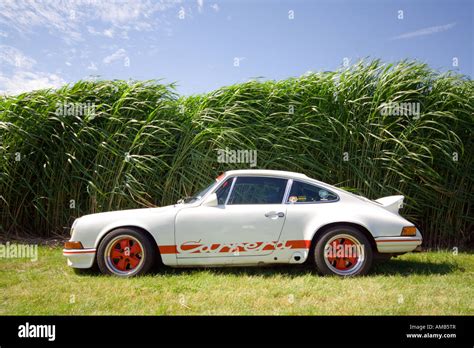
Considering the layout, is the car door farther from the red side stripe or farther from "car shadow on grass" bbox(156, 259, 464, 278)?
"car shadow on grass" bbox(156, 259, 464, 278)

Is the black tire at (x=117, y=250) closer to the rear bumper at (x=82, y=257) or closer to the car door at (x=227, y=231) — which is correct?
the rear bumper at (x=82, y=257)

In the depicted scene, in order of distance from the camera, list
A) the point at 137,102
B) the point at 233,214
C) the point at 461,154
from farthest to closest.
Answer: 1. the point at 137,102
2. the point at 461,154
3. the point at 233,214

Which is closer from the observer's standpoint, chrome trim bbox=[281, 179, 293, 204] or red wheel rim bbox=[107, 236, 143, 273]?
red wheel rim bbox=[107, 236, 143, 273]

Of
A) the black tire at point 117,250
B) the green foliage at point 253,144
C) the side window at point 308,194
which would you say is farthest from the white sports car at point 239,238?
the green foliage at point 253,144

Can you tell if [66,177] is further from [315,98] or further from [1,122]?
[315,98]

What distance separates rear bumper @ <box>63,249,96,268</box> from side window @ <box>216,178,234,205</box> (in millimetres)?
1413

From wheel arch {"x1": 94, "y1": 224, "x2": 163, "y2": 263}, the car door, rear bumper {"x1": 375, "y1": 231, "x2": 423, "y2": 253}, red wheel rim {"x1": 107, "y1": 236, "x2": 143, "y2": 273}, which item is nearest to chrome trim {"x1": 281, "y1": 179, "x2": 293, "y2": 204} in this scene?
the car door

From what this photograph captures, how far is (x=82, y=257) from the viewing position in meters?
3.59

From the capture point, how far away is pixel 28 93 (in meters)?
5.74

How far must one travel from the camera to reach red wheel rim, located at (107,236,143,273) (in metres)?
3.61

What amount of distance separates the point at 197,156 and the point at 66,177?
6.80 ft

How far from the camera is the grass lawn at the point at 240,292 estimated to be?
2.82 m

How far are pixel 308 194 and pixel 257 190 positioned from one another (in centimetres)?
57
